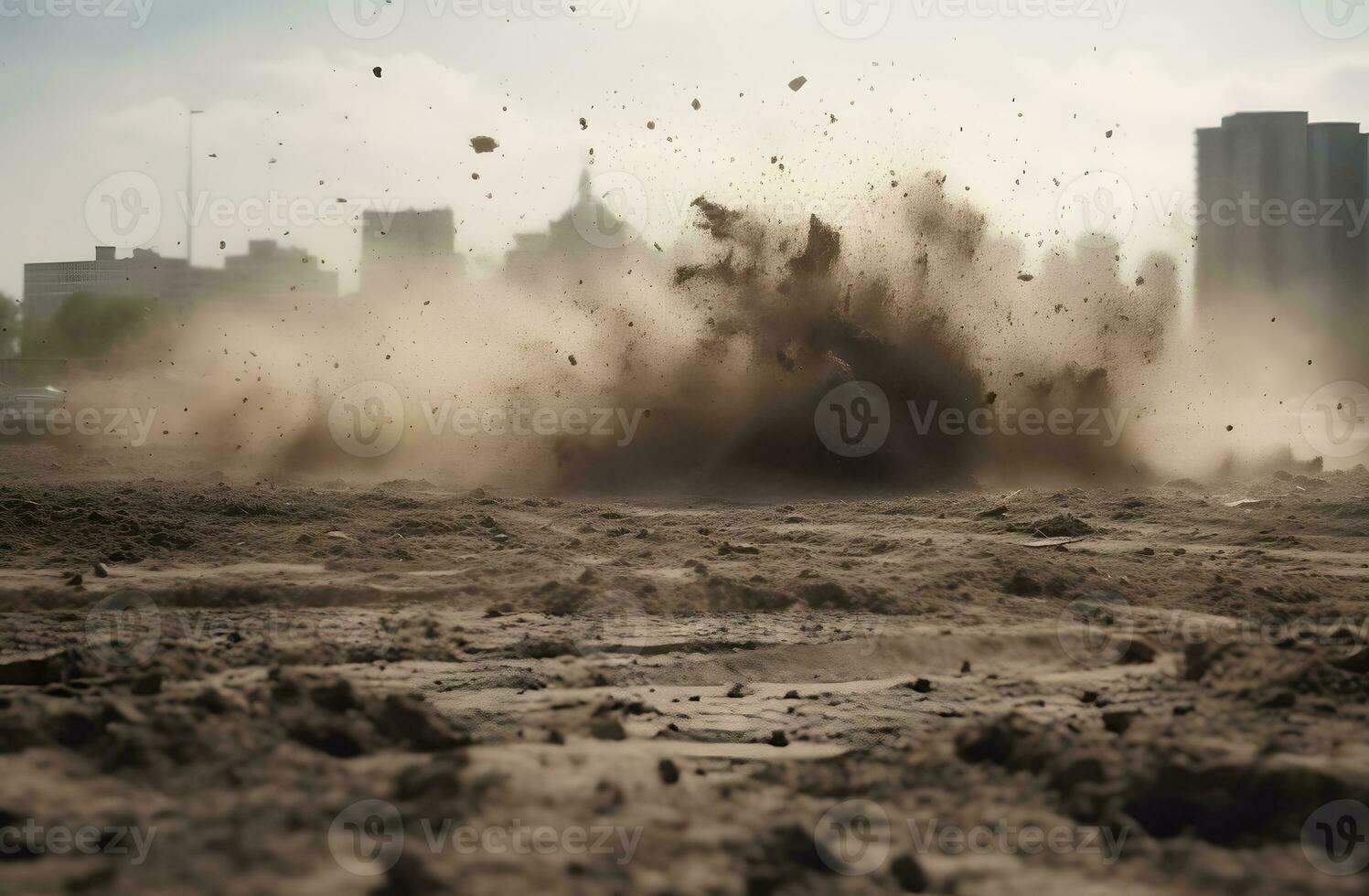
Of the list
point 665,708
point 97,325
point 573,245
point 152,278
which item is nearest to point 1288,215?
point 573,245

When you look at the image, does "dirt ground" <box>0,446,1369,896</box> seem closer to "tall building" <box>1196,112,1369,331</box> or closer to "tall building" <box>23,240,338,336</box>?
"tall building" <box>23,240,338,336</box>

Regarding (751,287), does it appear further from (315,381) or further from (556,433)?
(315,381)

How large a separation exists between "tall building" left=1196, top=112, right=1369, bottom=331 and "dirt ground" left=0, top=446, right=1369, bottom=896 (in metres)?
37.0

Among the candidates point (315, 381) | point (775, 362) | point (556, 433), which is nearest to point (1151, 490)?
point (775, 362)

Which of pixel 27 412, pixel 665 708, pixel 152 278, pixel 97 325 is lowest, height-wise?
pixel 665 708

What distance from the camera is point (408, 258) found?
21.4 metres

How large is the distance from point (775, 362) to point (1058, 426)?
17.9 ft

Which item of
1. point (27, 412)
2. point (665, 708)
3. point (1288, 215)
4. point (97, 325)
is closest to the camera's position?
point (665, 708)

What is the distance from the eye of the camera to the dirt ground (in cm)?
334

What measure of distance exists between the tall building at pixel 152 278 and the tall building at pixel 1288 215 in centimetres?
3700

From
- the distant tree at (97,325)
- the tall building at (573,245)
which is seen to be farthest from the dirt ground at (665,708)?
the distant tree at (97,325)

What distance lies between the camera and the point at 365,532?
11625 mm

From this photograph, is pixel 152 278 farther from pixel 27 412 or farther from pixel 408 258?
pixel 408 258

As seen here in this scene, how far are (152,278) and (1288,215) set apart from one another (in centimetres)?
5634
